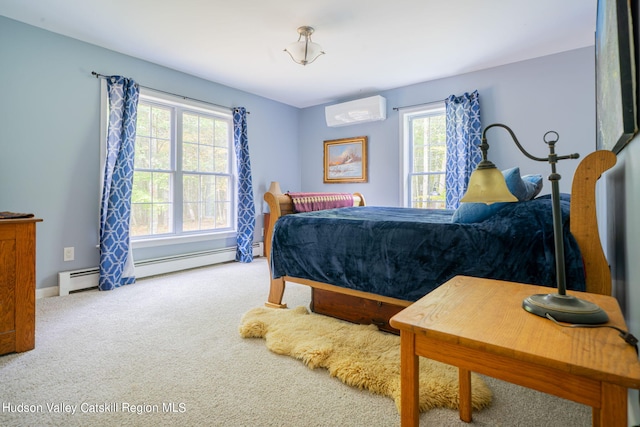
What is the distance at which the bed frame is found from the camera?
1268 millimetres

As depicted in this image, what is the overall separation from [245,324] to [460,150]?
3163 millimetres

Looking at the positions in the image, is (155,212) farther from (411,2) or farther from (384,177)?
(411,2)

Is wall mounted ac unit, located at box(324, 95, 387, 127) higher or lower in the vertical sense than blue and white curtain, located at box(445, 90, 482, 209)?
higher

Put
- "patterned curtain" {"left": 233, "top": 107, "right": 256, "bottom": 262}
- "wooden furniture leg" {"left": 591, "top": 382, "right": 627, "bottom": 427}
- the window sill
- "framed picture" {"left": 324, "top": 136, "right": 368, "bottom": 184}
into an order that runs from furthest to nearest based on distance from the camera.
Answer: "framed picture" {"left": 324, "top": 136, "right": 368, "bottom": 184}, "patterned curtain" {"left": 233, "top": 107, "right": 256, "bottom": 262}, the window sill, "wooden furniture leg" {"left": 591, "top": 382, "right": 627, "bottom": 427}

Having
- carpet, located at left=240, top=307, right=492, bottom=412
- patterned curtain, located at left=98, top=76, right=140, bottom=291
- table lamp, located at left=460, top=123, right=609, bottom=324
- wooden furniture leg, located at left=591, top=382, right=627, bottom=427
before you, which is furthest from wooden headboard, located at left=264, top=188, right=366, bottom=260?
wooden furniture leg, located at left=591, top=382, right=627, bottom=427

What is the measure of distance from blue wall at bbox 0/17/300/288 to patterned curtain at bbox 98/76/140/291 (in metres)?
0.16

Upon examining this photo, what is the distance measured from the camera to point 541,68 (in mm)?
3418

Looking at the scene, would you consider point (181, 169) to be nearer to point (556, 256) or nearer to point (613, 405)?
point (556, 256)

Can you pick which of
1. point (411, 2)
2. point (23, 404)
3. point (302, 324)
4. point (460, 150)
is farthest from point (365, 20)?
point (23, 404)

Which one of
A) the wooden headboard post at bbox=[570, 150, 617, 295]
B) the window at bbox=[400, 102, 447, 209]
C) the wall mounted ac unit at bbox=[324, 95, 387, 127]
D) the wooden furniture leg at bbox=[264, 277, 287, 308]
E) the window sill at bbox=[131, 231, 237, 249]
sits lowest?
the wooden furniture leg at bbox=[264, 277, 287, 308]

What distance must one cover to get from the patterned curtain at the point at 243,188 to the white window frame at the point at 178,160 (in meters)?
0.12

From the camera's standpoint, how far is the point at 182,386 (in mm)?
1498

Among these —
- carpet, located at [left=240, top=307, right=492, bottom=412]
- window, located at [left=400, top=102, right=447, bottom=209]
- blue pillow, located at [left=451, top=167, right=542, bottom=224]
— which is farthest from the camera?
window, located at [left=400, top=102, right=447, bottom=209]

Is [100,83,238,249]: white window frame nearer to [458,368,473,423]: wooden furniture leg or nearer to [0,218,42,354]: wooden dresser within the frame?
[0,218,42,354]: wooden dresser
